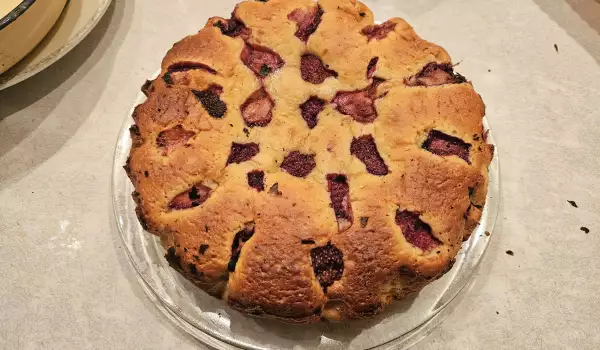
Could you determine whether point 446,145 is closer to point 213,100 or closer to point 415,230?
point 415,230

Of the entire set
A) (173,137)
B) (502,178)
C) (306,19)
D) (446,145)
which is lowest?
(502,178)

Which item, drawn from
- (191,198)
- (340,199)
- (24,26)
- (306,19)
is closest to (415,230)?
(340,199)

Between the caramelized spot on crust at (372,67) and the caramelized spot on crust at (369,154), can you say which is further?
the caramelized spot on crust at (372,67)

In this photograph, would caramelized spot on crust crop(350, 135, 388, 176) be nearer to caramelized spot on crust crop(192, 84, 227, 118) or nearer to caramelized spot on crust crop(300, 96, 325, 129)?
caramelized spot on crust crop(300, 96, 325, 129)

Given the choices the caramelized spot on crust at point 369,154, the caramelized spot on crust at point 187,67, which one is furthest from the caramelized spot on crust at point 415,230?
the caramelized spot on crust at point 187,67

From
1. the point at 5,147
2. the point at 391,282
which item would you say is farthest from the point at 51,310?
the point at 391,282

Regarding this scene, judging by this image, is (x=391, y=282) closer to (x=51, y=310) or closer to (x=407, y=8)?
(x=51, y=310)

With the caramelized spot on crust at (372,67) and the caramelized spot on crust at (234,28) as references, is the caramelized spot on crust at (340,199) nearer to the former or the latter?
the caramelized spot on crust at (372,67)
